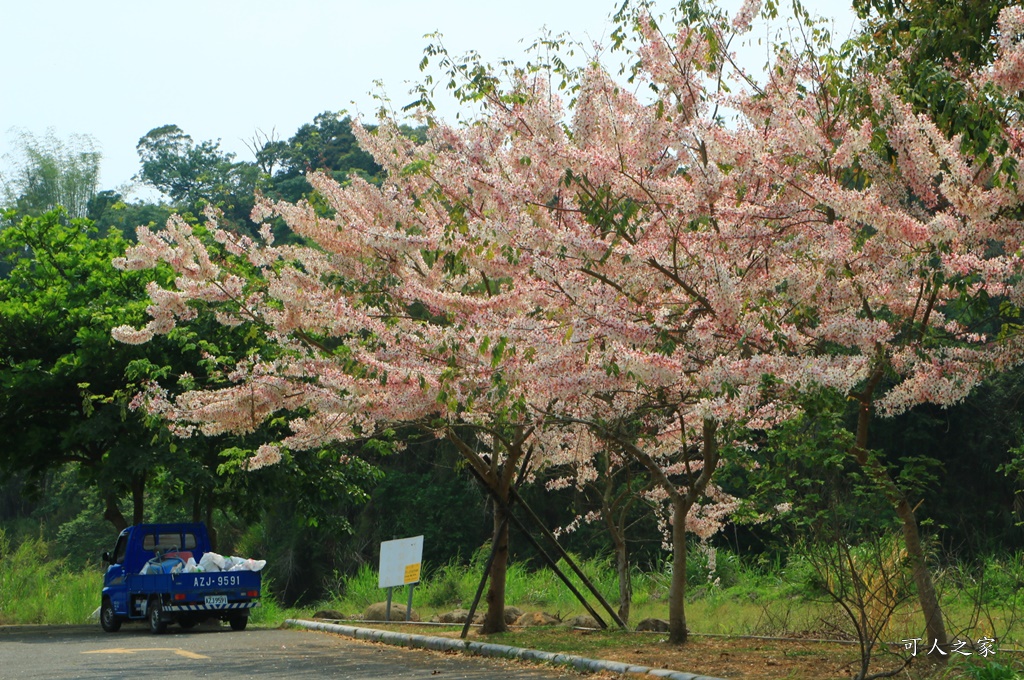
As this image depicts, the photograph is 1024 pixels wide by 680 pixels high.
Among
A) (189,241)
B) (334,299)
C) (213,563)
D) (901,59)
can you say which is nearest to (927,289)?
(901,59)

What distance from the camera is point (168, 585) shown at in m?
18.7

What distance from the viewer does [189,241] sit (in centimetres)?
1477

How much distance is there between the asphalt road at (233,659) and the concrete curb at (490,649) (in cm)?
23

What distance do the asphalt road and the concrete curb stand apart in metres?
0.23

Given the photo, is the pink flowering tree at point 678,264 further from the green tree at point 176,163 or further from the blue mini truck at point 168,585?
the green tree at point 176,163

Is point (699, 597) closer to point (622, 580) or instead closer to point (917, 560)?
point (622, 580)

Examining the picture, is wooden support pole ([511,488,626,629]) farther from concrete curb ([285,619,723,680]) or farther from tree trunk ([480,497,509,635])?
Answer: concrete curb ([285,619,723,680])

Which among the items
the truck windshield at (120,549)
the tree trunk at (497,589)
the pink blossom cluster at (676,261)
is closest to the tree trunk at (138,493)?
the truck windshield at (120,549)

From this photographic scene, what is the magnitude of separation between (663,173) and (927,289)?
3480mm

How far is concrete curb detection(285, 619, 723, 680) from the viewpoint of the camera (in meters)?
11.3

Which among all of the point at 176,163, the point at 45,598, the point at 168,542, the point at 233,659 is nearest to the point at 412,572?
the point at 233,659

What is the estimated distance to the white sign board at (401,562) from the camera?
58.9 ft

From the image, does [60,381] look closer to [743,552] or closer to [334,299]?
[334,299]

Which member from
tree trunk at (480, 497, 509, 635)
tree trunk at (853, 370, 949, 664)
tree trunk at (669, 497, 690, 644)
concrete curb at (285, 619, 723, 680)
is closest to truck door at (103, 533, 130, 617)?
concrete curb at (285, 619, 723, 680)
